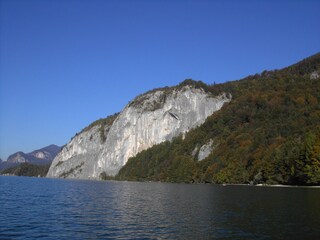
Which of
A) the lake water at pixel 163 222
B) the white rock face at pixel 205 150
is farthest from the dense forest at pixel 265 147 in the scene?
the lake water at pixel 163 222

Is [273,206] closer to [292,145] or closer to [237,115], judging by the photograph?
[292,145]

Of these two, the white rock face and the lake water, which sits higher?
the white rock face

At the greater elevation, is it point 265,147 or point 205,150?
point 205,150

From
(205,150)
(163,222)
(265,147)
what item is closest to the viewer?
(163,222)

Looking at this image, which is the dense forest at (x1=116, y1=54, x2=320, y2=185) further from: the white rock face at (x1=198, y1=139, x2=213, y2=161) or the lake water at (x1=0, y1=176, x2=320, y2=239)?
the lake water at (x1=0, y1=176, x2=320, y2=239)

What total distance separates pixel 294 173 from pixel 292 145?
13.7 metres

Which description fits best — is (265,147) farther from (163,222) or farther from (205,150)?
(163,222)

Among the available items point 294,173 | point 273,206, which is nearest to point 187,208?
point 273,206

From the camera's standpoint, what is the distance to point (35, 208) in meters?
43.6

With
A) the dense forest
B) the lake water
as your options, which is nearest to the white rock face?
the dense forest

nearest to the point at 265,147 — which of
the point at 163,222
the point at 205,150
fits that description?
the point at 205,150

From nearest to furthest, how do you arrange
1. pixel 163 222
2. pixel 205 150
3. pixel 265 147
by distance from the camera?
pixel 163 222
pixel 265 147
pixel 205 150

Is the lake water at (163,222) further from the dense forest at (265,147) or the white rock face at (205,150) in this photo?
the white rock face at (205,150)

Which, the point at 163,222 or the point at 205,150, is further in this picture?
the point at 205,150
